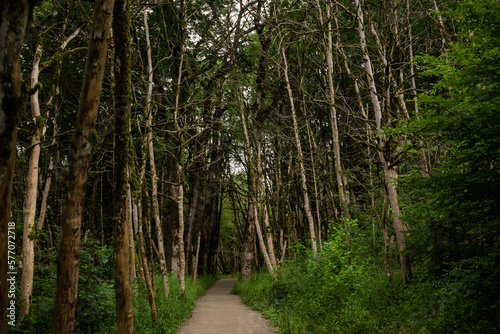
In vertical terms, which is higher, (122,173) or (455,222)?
(122,173)

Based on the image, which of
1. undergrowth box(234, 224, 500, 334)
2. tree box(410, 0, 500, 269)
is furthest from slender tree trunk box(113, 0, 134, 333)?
tree box(410, 0, 500, 269)

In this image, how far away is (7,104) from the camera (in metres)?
2.84

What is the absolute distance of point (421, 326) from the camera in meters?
4.82

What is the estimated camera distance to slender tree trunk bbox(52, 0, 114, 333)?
366 cm

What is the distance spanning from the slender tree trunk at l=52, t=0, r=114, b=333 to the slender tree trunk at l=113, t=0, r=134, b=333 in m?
1.31

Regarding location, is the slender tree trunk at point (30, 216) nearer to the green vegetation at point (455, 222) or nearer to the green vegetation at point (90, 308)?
the green vegetation at point (90, 308)

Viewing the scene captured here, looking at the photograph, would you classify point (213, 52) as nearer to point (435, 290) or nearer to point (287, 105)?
point (287, 105)

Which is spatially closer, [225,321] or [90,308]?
[90,308]

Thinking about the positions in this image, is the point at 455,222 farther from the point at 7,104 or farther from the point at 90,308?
the point at 90,308

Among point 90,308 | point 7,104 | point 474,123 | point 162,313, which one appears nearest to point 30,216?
point 90,308

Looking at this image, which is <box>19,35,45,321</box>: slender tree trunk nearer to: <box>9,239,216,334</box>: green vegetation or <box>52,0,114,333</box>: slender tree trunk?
<box>9,239,216,334</box>: green vegetation

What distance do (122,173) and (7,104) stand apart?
2563 mm

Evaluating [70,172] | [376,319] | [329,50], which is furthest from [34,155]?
[329,50]

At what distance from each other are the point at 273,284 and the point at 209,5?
12.6 m
